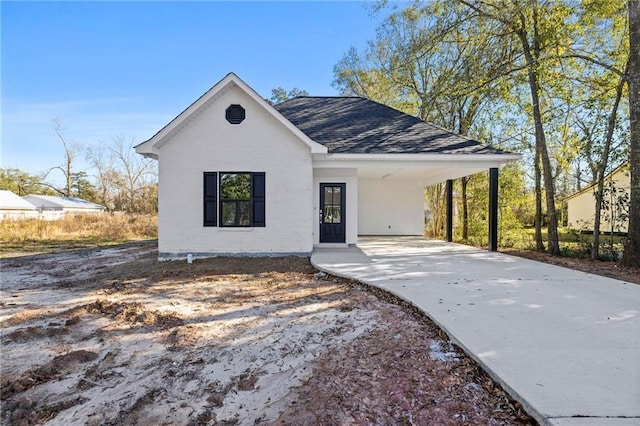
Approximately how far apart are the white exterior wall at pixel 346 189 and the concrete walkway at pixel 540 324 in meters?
2.80

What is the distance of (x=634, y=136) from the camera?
7973 mm

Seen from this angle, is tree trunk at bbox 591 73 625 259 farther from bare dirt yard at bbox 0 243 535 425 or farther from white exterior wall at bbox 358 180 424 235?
bare dirt yard at bbox 0 243 535 425

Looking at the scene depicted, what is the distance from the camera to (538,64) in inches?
388

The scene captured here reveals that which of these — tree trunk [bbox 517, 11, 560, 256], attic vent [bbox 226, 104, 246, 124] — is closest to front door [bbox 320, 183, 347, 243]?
attic vent [bbox 226, 104, 246, 124]

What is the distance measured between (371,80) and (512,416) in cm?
2192

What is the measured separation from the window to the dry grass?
8.22 meters

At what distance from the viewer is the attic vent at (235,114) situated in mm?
8953

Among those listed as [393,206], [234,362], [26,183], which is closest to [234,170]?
[234,362]

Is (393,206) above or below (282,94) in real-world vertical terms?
below

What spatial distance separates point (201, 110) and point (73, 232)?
14659 millimetres

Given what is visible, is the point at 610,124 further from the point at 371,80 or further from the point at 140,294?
the point at 371,80

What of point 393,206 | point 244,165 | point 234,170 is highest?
point 244,165

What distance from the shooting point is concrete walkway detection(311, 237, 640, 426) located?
92.1 inches

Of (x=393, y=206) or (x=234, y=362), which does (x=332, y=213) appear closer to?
(x=393, y=206)
